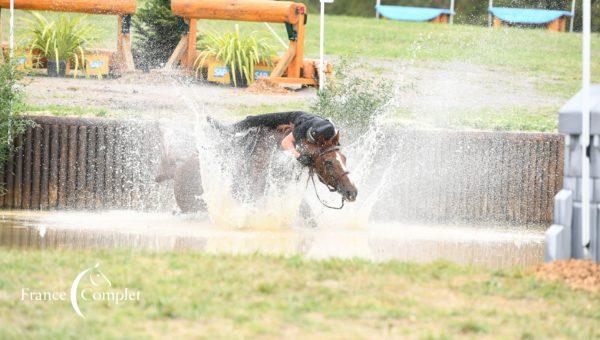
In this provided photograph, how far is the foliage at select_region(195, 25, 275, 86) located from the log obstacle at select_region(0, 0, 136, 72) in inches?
53.4

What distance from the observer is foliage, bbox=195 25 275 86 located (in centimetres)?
2023

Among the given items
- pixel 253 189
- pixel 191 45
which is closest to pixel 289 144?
pixel 253 189

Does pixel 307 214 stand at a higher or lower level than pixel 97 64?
lower

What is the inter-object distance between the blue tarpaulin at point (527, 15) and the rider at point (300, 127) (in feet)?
58.1

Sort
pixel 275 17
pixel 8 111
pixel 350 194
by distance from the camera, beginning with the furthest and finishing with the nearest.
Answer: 1. pixel 275 17
2. pixel 8 111
3. pixel 350 194

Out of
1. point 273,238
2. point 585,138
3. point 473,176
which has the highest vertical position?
point 585,138

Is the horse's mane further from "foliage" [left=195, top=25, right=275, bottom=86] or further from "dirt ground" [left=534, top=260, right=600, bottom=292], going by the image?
"foliage" [left=195, top=25, right=275, bottom=86]

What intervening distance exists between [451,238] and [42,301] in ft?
18.3

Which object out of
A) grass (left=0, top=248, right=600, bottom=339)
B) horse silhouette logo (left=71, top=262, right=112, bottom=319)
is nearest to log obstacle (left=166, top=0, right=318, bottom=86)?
grass (left=0, top=248, right=600, bottom=339)

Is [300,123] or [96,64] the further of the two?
[96,64]

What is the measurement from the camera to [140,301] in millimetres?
7289

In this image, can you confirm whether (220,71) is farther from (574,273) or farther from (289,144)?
(574,273)

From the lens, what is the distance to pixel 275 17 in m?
19.6

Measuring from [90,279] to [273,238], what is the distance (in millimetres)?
3296
